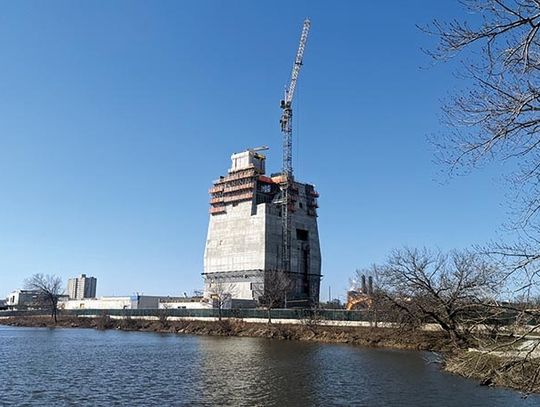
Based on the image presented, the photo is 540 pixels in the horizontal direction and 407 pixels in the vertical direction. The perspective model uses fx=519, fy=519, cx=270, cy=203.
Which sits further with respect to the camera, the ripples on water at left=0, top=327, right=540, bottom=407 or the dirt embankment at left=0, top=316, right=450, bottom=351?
the dirt embankment at left=0, top=316, right=450, bottom=351

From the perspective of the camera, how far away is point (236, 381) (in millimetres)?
35656

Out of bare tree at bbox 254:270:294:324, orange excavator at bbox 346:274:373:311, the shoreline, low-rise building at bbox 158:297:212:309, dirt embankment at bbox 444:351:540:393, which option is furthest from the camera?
low-rise building at bbox 158:297:212:309

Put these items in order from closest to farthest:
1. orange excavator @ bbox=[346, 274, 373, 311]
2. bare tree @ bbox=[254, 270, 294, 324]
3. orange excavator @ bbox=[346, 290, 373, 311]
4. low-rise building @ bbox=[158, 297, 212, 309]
Answer: orange excavator @ bbox=[346, 274, 373, 311] < orange excavator @ bbox=[346, 290, 373, 311] < bare tree @ bbox=[254, 270, 294, 324] < low-rise building @ bbox=[158, 297, 212, 309]

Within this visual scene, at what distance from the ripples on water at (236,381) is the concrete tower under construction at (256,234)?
346 ft

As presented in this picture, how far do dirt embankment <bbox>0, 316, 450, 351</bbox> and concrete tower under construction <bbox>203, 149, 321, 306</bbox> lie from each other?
128 ft

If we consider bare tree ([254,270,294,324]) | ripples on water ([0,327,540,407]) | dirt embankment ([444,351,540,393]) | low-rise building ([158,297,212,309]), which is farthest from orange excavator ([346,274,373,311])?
low-rise building ([158,297,212,309])

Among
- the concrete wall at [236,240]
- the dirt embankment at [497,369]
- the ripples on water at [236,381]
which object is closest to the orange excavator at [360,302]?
the ripples on water at [236,381]

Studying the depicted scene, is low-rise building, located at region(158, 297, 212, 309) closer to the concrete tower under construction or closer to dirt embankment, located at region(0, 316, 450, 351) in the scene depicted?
the concrete tower under construction

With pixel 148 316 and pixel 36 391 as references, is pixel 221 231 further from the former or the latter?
pixel 36 391

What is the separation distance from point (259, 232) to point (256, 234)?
4.31 feet

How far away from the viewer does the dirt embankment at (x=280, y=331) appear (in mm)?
63750

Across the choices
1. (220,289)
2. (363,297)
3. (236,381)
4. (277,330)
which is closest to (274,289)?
Answer: (220,289)

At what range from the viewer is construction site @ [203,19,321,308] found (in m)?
161

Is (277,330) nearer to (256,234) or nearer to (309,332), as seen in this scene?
(309,332)
